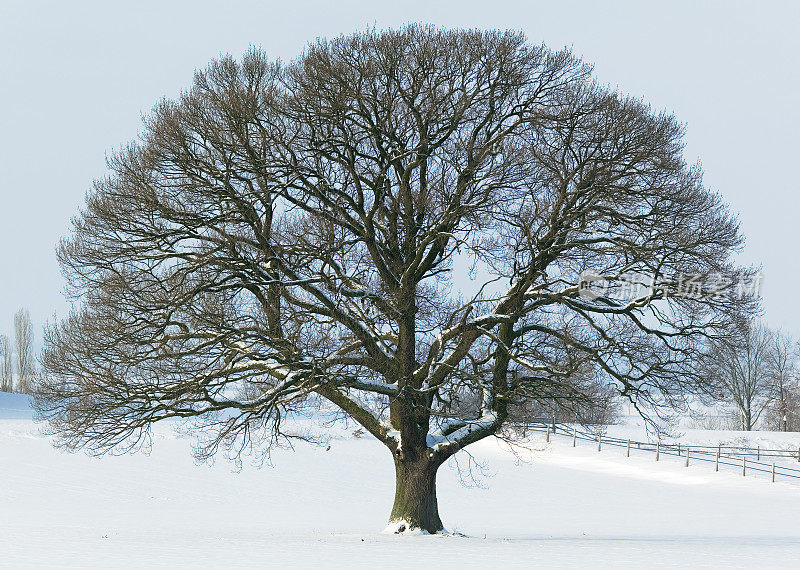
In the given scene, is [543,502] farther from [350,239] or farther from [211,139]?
[211,139]

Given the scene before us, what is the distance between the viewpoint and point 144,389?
54.0 ft

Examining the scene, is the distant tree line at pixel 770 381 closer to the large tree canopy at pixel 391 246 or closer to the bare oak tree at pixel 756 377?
the bare oak tree at pixel 756 377

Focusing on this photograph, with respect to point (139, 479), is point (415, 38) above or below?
above

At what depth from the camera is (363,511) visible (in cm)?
2947

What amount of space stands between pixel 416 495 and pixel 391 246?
5136 millimetres

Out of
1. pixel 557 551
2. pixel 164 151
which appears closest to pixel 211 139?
pixel 164 151

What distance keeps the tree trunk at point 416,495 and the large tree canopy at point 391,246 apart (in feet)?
0.16

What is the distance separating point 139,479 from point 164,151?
73.7 ft

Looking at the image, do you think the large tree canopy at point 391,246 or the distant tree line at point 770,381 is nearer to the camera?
the large tree canopy at point 391,246

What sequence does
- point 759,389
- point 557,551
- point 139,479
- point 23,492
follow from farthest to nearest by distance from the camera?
point 759,389 → point 139,479 → point 23,492 → point 557,551

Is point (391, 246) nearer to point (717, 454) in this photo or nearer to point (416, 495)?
point (416, 495)

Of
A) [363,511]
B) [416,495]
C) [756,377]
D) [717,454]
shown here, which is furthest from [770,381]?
[416,495]

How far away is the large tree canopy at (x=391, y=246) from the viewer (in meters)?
16.2

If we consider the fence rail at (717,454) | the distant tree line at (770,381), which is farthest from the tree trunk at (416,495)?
the distant tree line at (770,381)
